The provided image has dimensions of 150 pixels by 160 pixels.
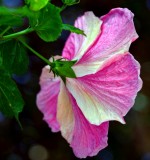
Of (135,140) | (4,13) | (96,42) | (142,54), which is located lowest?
(135,140)

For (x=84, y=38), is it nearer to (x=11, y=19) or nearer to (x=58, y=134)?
(x=11, y=19)

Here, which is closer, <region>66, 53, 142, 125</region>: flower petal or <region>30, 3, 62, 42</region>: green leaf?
<region>30, 3, 62, 42</region>: green leaf

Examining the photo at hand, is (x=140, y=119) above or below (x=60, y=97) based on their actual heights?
below

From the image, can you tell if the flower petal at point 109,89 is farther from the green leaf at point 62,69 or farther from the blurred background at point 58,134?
the blurred background at point 58,134

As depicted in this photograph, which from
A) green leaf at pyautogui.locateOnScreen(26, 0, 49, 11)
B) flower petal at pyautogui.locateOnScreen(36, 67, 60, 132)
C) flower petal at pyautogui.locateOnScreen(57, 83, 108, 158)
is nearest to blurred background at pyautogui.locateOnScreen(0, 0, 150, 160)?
flower petal at pyautogui.locateOnScreen(36, 67, 60, 132)

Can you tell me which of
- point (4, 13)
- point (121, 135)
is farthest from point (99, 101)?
point (121, 135)

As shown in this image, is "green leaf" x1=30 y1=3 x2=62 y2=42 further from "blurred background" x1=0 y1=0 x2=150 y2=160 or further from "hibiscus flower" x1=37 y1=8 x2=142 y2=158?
"blurred background" x1=0 y1=0 x2=150 y2=160

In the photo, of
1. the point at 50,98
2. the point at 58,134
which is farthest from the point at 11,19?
the point at 58,134

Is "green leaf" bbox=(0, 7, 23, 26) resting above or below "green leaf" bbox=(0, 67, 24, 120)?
above

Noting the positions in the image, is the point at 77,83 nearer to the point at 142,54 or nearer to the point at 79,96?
the point at 79,96
